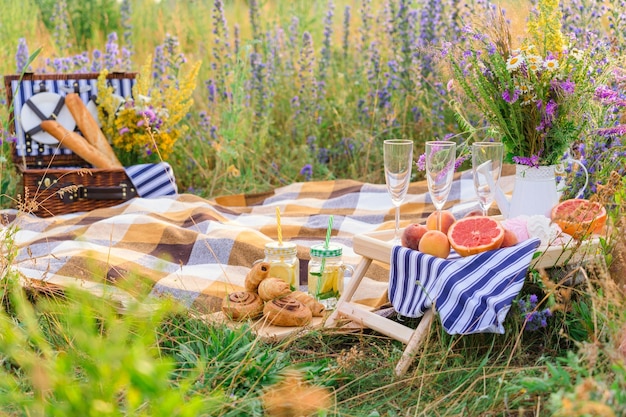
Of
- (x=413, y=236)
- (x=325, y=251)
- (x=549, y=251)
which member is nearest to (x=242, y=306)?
(x=325, y=251)

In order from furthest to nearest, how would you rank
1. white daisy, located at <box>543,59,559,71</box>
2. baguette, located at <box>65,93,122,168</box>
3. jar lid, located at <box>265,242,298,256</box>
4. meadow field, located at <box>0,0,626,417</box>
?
1. baguette, located at <box>65,93,122,168</box>
2. jar lid, located at <box>265,242,298,256</box>
3. white daisy, located at <box>543,59,559,71</box>
4. meadow field, located at <box>0,0,626,417</box>

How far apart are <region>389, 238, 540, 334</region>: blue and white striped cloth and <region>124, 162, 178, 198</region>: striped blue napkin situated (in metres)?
2.36

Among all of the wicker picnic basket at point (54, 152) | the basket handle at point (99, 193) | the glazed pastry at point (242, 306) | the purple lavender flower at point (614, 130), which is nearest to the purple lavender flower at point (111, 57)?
the wicker picnic basket at point (54, 152)

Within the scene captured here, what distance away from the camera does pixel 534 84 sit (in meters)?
2.44

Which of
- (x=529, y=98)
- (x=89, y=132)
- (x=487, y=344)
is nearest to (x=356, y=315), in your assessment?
(x=487, y=344)

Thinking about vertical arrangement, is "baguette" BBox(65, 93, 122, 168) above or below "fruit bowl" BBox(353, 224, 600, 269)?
above

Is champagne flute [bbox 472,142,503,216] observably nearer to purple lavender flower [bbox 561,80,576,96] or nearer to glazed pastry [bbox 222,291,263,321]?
purple lavender flower [bbox 561,80,576,96]

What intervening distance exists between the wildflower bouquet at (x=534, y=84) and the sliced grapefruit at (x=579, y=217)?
188 mm

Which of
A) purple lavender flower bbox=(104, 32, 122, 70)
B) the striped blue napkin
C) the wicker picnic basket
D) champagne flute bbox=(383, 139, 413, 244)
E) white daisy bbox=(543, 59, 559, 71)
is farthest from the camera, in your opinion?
purple lavender flower bbox=(104, 32, 122, 70)

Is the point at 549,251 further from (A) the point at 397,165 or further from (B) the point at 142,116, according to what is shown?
(B) the point at 142,116

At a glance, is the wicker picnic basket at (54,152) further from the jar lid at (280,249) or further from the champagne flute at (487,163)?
the champagne flute at (487,163)

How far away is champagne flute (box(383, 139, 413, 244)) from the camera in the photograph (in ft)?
8.34

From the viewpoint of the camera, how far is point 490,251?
228 centimetres

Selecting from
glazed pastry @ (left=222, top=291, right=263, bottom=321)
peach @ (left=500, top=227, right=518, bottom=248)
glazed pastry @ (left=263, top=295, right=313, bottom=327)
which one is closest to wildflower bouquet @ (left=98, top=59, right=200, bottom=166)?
glazed pastry @ (left=222, top=291, right=263, bottom=321)
